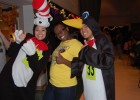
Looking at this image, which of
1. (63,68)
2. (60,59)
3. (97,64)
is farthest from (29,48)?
(97,64)

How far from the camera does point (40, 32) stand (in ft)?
7.91

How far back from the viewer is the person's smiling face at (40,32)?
240 centimetres

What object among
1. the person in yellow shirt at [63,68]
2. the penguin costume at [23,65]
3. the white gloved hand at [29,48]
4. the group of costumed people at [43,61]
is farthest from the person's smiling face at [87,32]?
the white gloved hand at [29,48]

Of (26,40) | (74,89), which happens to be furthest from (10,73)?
(74,89)

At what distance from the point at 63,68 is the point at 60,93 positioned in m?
0.26

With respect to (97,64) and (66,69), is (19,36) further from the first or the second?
(97,64)

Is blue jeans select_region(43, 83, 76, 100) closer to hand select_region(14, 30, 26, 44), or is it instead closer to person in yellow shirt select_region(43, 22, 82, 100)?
person in yellow shirt select_region(43, 22, 82, 100)

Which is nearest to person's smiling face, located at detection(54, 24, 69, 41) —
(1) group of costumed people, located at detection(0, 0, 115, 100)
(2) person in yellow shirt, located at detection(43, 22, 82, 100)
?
(2) person in yellow shirt, located at detection(43, 22, 82, 100)

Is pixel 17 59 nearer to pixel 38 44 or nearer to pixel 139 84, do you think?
pixel 38 44

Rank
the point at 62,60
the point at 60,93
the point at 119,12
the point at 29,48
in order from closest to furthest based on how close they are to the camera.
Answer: the point at 29,48 < the point at 62,60 < the point at 60,93 < the point at 119,12

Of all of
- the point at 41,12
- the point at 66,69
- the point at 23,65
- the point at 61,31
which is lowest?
the point at 66,69

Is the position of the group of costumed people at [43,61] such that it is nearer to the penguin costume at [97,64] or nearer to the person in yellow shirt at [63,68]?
the penguin costume at [97,64]

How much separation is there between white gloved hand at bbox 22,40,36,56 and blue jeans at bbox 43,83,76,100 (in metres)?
0.58

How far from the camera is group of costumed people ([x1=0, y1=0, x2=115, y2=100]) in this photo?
234cm
